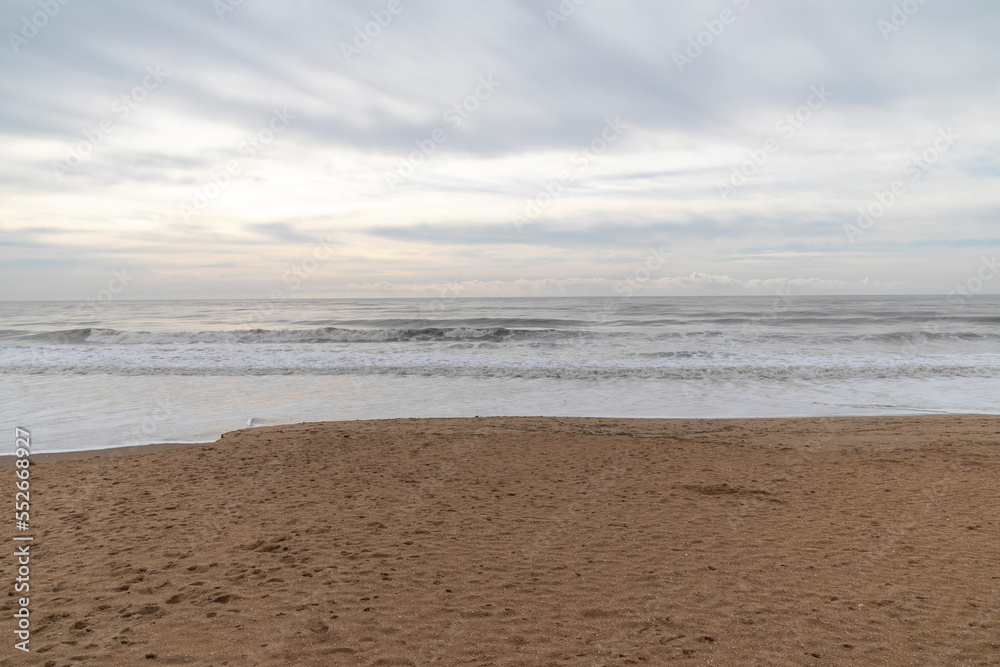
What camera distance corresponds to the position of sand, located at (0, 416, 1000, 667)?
349cm

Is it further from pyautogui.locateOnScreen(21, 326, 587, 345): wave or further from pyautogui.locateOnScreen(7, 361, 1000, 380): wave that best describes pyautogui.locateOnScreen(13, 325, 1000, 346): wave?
pyautogui.locateOnScreen(7, 361, 1000, 380): wave

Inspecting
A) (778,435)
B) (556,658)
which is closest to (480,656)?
(556,658)

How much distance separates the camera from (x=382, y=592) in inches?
163

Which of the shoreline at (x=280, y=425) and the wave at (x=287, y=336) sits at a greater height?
the wave at (x=287, y=336)

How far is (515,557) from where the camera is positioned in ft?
15.6

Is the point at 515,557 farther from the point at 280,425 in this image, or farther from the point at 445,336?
the point at 445,336

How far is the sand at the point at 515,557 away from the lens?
3494mm

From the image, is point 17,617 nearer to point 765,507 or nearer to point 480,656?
point 480,656

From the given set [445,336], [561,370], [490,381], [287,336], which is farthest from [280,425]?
[287,336]

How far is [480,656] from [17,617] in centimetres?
314

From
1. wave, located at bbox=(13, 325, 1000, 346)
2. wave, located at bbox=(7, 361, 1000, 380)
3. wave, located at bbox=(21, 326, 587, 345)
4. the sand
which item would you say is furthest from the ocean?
the sand

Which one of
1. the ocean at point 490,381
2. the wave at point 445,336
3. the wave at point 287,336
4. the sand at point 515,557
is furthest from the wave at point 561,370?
the wave at point 287,336

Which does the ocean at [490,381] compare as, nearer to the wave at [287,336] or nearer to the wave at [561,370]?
the wave at [561,370]

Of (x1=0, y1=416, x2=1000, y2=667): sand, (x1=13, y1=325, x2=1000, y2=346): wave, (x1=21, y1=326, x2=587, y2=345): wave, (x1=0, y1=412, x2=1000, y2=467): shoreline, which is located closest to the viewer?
(x1=0, y1=416, x2=1000, y2=667): sand
